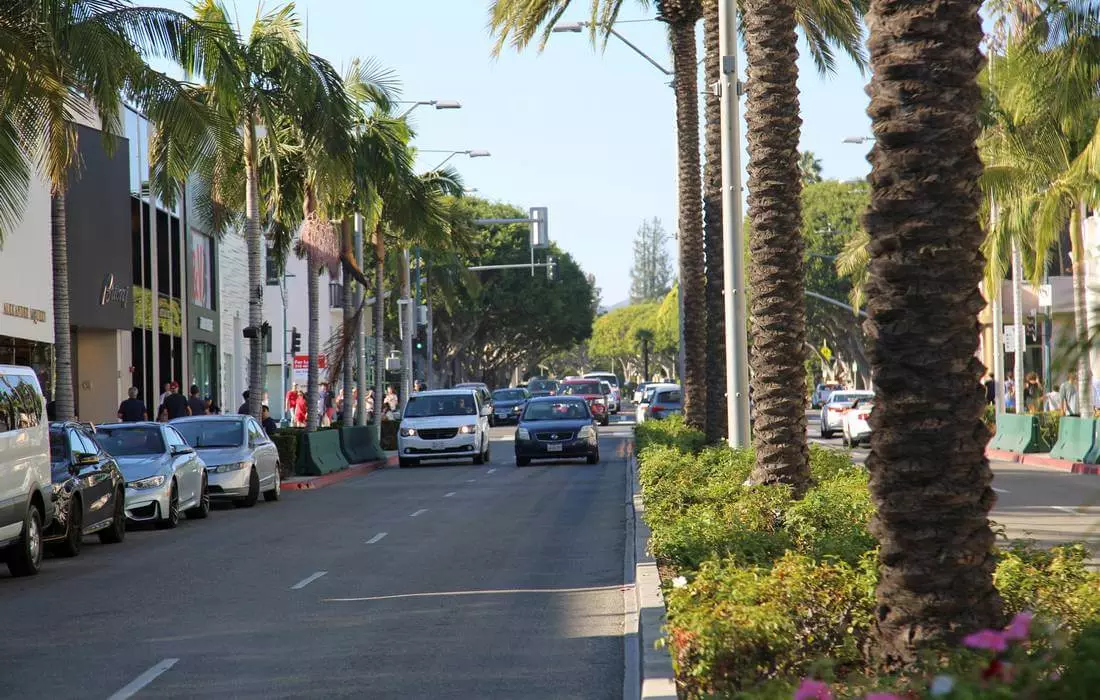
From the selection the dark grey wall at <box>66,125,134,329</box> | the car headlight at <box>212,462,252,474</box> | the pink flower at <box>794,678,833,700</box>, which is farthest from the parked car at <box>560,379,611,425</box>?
the pink flower at <box>794,678,833,700</box>

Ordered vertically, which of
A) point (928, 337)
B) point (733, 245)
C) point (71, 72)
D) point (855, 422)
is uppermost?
point (71, 72)

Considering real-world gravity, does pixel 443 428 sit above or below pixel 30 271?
below

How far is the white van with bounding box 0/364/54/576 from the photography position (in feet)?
49.3

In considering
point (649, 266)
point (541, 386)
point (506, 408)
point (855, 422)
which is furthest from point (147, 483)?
point (649, 266)

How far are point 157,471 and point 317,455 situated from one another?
12.7 m

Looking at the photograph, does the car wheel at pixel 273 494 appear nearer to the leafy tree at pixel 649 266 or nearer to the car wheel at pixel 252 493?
the car wheel at pixel 252 493

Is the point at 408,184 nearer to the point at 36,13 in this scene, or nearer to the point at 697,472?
the point at 36,13

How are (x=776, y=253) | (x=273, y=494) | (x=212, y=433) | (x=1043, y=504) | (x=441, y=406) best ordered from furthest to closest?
1. (x=441, y=406)
2. (x=273, y=494)
3. (x=212, y=433)
4. (x=1043, y=504)
5. (x=776, y=253)

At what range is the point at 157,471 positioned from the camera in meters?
21.3

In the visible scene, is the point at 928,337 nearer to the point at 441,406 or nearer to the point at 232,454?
the point at 232,454

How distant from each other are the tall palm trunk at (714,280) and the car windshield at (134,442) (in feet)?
29.3

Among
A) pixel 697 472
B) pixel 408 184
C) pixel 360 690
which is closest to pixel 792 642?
pixel 360 690

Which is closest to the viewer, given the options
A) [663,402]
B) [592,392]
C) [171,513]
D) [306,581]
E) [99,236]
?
[306,581]

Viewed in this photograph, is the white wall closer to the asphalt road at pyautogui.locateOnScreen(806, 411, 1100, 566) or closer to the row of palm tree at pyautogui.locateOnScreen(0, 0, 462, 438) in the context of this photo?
the row of palm tree at pyautogui.locateOnScreen(0, 0, 462, 438)
